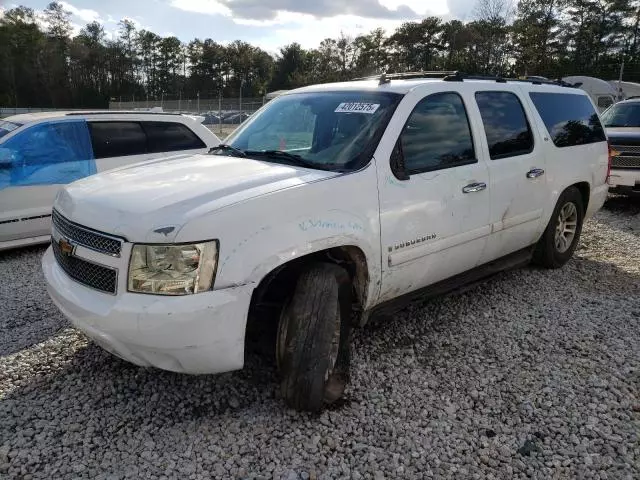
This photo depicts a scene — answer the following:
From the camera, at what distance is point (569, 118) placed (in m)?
4.98

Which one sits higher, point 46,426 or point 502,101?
point 502,101

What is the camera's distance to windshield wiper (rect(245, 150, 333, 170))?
121 inches

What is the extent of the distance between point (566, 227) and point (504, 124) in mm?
1777

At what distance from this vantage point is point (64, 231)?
112 inches

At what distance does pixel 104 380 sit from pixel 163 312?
112 centimetres

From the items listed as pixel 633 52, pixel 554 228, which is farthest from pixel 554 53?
pixel 554 228

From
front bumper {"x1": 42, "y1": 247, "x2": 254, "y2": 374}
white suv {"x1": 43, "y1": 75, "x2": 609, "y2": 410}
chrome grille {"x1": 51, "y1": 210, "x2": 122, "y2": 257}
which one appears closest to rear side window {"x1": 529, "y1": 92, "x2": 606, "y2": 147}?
white suv {"x1": 43, "y1": 75, "x2": 609, "y2": 410}

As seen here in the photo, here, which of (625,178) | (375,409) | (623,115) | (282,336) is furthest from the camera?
(623,115)

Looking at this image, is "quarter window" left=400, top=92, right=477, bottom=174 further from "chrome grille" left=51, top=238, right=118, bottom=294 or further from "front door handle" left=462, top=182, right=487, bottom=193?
"chrome grille" left=51, top=238, right=118, bottom=294

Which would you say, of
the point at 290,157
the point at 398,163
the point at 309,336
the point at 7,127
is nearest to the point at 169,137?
the point at 7,127

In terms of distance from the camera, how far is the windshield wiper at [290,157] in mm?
3064

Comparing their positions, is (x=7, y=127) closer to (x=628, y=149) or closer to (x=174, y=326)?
(x=174, y=326)

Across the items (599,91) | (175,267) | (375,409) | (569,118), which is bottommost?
(375,409)

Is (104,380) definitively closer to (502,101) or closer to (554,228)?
(502,101)
